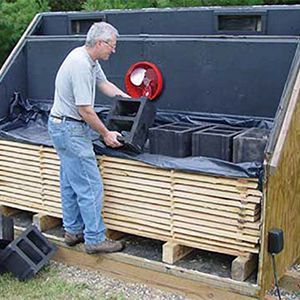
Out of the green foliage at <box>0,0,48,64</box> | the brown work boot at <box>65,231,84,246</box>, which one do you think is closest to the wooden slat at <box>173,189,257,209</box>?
the brown work boot at <box>65,231,84,246</box>

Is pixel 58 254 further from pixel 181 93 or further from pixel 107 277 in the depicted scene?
pixel 181 93

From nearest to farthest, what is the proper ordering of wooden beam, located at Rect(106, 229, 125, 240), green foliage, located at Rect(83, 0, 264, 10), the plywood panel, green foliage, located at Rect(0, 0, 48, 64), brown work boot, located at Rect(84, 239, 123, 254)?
1. the plywood panel
2. brown work boot, located at Rect(84, 239, 123, 254)
3. wooden beam, located at Rect(106, 229, 125, 240)
4. green foliage, located at Rect(83, 0, 264, 10)
5. green foliage, located at Rect(0, 0, 48, 64)

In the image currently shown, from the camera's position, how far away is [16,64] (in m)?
5.90

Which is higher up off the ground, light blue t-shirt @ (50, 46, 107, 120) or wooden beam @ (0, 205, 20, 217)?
light blue t-shirt @ (50, 46, 107, 120)

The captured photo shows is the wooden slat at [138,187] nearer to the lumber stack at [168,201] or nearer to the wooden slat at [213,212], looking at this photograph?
the lumber stack at [168,201]

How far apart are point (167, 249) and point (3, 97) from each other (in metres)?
2.32

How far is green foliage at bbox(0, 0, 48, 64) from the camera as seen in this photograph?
7.81 metres

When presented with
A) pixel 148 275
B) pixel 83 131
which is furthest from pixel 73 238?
pixel 83 131

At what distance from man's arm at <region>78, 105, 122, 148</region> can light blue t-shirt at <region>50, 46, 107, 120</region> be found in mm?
49

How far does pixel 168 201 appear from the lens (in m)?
4.34

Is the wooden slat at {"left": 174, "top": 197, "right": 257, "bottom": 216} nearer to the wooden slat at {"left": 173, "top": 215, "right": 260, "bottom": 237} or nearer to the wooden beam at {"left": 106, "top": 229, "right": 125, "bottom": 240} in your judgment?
the wooden slat at {"left": 173, "top": 215, "right": 260, "bottom": 237}

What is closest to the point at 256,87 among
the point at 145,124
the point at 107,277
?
the point at 145,124

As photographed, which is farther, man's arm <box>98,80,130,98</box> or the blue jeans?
man's arm <box>98,80,130,98</box>

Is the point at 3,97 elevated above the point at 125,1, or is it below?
below
